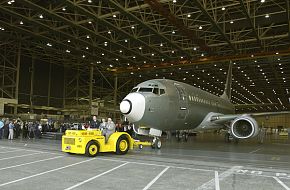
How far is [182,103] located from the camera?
16.3 m

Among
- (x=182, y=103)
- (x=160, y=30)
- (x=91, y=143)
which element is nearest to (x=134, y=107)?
(x=91, y=143)

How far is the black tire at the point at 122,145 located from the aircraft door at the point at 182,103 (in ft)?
13.1

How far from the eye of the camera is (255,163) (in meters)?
11.2

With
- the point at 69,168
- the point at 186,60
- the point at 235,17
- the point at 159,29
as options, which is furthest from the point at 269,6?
the point at 69,168

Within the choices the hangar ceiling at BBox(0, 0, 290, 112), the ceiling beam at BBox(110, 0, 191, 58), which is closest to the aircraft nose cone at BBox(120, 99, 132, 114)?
the hangar ceiling at BBox(0, 0, 290, 112)

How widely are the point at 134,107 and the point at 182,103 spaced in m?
4.05

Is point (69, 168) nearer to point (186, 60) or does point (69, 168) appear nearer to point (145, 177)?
point (145, 177)

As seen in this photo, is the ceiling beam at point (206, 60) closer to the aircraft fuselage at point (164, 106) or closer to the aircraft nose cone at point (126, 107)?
the aircraft fuselage at point (164, 106)

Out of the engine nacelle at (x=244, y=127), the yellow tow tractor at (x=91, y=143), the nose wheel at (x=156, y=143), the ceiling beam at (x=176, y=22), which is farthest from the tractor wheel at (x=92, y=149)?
the ceiling beam at (x=176, y=22)

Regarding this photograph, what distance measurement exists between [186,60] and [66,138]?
27.5 m

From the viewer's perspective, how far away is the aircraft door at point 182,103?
53.0ft

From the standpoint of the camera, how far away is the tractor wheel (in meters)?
11.7

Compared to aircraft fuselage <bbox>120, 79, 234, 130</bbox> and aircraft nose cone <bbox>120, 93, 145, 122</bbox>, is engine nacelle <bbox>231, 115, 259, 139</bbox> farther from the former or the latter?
aircraft nose cone <bbox>120, 93, 145, 122</bbox>

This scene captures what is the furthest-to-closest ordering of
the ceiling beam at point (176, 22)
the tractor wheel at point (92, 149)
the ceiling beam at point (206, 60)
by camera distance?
the ceiling beam at point (206, 60)
the ceiling beam at point (176, 22)
the tractor wheel at point (92, 149)
